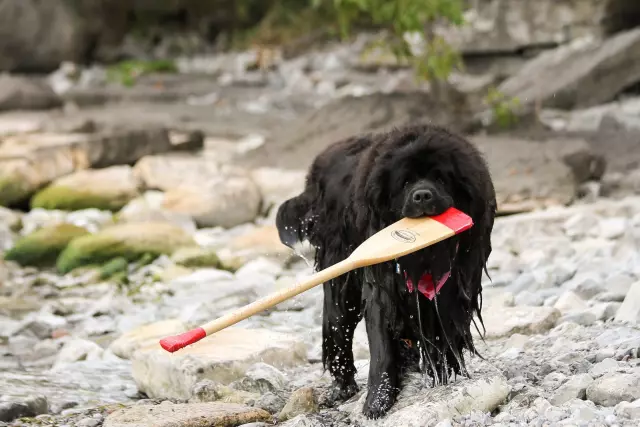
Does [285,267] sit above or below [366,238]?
below

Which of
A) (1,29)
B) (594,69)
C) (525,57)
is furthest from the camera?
(1,29)

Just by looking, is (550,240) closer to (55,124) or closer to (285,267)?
(285,267)

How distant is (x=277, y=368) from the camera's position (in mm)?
4727

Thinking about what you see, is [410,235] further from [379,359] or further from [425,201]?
[379,359]

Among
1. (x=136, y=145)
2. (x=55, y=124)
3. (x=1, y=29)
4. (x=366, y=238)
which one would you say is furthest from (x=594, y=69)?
(x=1, y=29)

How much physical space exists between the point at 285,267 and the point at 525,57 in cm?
779

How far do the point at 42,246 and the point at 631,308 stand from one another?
4.71 m

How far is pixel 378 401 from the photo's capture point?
140 inches

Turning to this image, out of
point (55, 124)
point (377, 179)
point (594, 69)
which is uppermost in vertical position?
point (377, 179)

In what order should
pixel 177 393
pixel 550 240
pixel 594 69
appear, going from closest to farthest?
1. pixel 177 393
2. pixel 550 240
3. pixel 594 69

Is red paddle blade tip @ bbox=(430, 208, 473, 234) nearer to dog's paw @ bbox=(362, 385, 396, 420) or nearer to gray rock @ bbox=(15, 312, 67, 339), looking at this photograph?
dog's paw @ bbox=(362, 385, 396, 420)

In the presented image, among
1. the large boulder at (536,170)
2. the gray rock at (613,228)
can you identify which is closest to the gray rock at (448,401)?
the gray rock at (613,228)

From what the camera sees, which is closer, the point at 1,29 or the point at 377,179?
the point at 377,179

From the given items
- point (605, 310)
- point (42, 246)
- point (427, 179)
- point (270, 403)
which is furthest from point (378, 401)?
point (42, 246)
